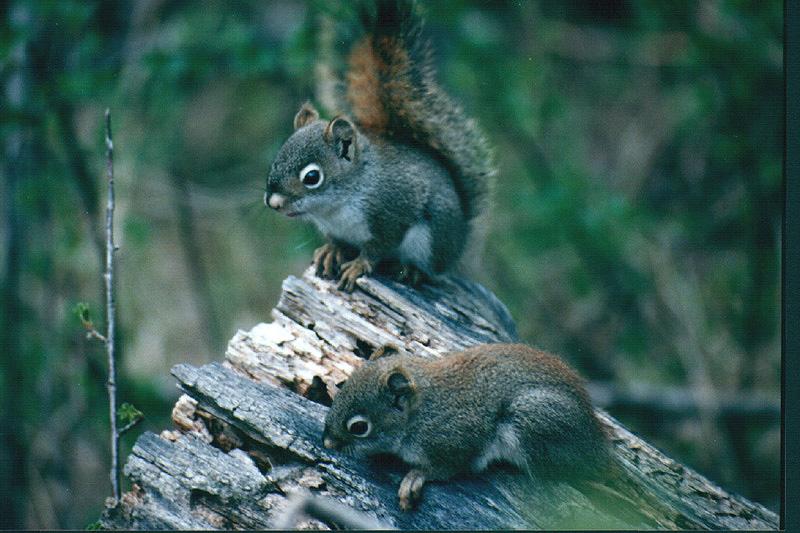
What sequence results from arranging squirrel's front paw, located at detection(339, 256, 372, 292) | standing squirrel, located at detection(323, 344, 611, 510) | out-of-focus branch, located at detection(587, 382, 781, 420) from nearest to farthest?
standing squirrel, located at detection(323, 344, 611, 510) → squirrel's front paw, located at detection(339, 256, 372, 292) → out-of-focus branch, located at detection(587, 382, 781, 420)

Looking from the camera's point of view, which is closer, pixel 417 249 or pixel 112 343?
pixel 112 343

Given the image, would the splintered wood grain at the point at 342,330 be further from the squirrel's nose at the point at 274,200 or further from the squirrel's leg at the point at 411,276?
the squirrel's nose at the point at 274,200

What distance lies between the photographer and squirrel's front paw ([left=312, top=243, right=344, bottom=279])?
2.61m

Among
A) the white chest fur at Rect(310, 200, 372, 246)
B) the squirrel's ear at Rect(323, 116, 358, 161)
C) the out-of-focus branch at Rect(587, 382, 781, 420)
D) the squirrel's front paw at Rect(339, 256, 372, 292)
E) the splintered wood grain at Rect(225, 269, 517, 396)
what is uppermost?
the out-of-focus branch at Rect(587, 382, 781, 420)

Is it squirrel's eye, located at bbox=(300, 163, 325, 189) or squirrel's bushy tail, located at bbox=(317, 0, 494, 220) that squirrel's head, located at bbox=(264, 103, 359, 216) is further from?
squirrel's bushy tail, located at bbox=(317, 0, 494, 220)

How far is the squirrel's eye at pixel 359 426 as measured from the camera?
6.36 feet

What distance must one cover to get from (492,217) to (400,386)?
1927 mm

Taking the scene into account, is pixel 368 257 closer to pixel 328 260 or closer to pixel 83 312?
pixel 328 260

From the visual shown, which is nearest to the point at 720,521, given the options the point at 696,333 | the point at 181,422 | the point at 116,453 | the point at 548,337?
the point at 181,422

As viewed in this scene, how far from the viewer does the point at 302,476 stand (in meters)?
1.88

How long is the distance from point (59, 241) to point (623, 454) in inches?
129

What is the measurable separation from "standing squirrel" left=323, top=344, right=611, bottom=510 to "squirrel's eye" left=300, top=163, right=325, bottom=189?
0.80 m

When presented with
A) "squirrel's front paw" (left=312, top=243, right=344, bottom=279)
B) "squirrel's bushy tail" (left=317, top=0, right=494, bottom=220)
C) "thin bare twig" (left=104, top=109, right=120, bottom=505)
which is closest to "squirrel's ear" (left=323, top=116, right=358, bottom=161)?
"squirrel's bushy tail" (left=317, top=0, right=494, bottom=220)

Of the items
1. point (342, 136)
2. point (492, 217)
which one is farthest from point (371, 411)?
point (492, 217)
